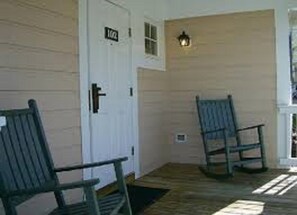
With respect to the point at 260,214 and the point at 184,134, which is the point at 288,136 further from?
the point at 260,214

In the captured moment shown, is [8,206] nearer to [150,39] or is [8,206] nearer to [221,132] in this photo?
[221,132]

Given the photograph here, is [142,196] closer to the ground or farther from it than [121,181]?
closer to the ground

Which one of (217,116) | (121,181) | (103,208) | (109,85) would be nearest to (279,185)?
(217,116)

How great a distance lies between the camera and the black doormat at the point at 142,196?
3.48 m

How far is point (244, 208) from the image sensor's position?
338 cm

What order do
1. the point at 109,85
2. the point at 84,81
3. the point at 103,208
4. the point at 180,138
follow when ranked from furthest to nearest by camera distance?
the point at 180,138, the point at 109,85, the point at 84,81, the point at 103,208

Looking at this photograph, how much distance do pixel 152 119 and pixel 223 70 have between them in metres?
1.18

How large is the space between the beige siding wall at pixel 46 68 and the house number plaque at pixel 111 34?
586 mm

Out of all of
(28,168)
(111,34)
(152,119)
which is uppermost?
(111,34)

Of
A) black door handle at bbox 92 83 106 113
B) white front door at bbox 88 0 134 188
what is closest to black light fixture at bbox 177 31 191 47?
white front door at bbox 88 0 134 188

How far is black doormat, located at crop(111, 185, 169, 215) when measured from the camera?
3477 millimetres

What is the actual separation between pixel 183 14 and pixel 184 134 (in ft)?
5.55

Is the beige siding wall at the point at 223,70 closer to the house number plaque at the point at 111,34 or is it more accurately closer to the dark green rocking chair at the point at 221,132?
the dark green rocking chair at the point at 221,132

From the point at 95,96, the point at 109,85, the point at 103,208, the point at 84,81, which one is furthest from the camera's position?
the point at 109,85
